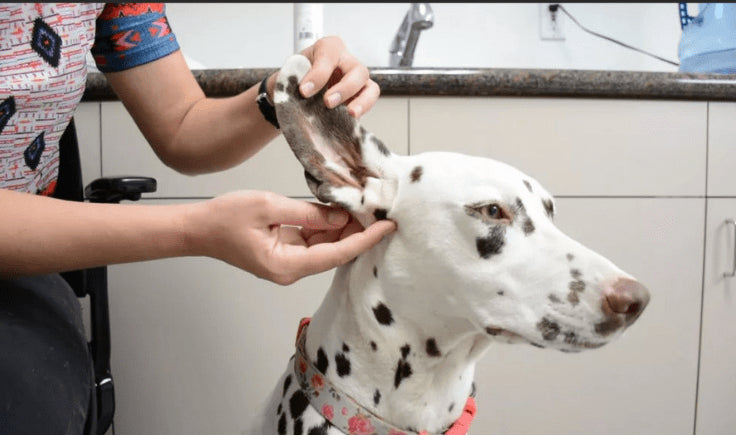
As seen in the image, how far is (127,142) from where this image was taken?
4.76 ft

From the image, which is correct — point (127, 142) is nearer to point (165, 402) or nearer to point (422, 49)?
point (165, 402)

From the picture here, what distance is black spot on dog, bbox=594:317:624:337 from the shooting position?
70cm

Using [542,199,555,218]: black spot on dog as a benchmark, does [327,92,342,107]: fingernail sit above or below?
above

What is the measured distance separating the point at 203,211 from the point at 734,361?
1535 millimetres

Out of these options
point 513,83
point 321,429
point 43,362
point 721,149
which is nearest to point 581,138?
point 513,83

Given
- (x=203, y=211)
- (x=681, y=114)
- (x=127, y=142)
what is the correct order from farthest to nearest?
Result: (x=681, y=114) → (x=127, y=142) → (x=203, y=211)

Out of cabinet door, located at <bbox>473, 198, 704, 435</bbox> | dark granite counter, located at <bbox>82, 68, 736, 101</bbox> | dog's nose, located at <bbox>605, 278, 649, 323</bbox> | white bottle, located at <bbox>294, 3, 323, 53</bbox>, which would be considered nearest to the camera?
dog's nose, located at <bbox>605, 278, 649, 323</bbox>

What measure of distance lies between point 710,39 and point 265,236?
180cm

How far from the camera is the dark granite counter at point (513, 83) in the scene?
1.41 m

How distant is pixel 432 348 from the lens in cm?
84

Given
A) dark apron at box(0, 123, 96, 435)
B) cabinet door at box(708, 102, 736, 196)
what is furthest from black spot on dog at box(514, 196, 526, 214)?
cabinet door at box(708, 102, 736, 196)

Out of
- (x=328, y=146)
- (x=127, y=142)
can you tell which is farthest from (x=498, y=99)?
(x=127, y=142)

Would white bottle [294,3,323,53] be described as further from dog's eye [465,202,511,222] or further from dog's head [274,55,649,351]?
dog's eye [465,202,511,222]

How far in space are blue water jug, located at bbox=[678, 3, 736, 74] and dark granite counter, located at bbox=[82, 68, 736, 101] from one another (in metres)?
0.38
